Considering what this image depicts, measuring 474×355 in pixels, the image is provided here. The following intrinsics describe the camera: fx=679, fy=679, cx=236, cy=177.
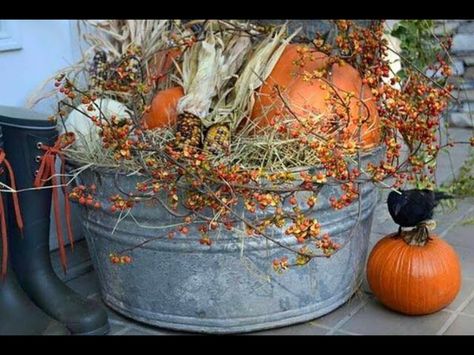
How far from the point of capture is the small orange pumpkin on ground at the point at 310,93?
2.10 metres

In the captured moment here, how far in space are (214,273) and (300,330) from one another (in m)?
0.37

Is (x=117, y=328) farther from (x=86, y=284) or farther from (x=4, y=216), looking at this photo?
(x=4, y=216)

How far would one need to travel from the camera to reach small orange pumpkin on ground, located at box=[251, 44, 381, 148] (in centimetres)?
210

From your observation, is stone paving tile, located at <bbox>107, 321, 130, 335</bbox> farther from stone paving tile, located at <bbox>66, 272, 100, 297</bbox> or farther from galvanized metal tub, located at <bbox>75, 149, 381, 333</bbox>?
stone paving tile, located at <bbox>66, 272, 100, 297</bbox>

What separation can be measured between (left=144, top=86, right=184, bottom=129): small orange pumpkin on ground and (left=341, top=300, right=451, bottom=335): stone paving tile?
88 cm

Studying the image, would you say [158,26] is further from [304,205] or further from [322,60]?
[304,205]

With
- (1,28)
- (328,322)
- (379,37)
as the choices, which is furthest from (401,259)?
(1,28)

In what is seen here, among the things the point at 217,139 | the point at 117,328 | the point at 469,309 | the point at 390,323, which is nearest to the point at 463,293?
the point at 469,309

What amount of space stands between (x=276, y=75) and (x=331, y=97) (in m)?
0.26

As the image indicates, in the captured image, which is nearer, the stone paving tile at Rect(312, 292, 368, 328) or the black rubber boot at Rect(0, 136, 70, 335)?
the black rubber boot at Rect(0, 136, 70, 335)

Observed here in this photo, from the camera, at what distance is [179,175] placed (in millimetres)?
1857

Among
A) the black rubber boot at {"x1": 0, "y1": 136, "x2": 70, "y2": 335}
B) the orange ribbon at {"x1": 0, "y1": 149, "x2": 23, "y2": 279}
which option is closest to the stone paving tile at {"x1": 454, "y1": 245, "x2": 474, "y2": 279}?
the black rubber boot at {"x1": 0, "y1": 136, "x2": 70, "y2": 335}

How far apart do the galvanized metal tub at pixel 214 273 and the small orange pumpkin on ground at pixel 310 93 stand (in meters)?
0.11

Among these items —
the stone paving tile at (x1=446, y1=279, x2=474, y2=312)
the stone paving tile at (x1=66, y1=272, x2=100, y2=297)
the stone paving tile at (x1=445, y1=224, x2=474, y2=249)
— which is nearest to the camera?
the stone paving tile at (x1=446, y1=279, x2=474, y2=312)
